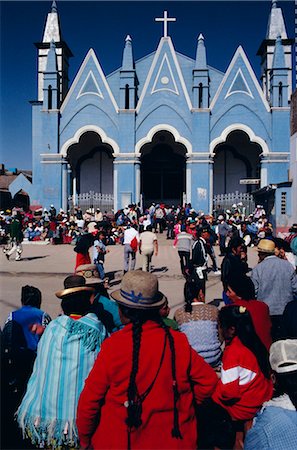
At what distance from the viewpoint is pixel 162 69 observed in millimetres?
30906

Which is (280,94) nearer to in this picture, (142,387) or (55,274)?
(55,274)

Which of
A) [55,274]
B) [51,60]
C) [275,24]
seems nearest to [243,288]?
[55,274]

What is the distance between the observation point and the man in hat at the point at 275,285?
19.1 feet

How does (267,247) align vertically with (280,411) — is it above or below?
above

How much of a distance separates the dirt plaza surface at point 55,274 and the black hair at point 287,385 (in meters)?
6.19

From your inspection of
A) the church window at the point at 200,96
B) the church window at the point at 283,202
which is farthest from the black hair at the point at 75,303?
the church window at the point at 200,96

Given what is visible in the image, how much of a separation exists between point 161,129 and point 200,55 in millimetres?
5650

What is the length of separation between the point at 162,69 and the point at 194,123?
434 centimetres

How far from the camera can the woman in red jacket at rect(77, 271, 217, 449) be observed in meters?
2.56

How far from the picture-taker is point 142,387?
2.57 m

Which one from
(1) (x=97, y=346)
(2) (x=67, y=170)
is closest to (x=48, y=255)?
(2) (x=67, y=170)

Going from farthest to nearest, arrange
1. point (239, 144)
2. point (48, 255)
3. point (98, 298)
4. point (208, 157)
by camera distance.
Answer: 1. point (239, 144)
2. point (208, 157)
3. point (48, 255)
4. point (98, 298)

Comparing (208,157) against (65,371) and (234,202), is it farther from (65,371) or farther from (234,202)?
(65,371)

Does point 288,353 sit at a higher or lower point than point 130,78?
lower
